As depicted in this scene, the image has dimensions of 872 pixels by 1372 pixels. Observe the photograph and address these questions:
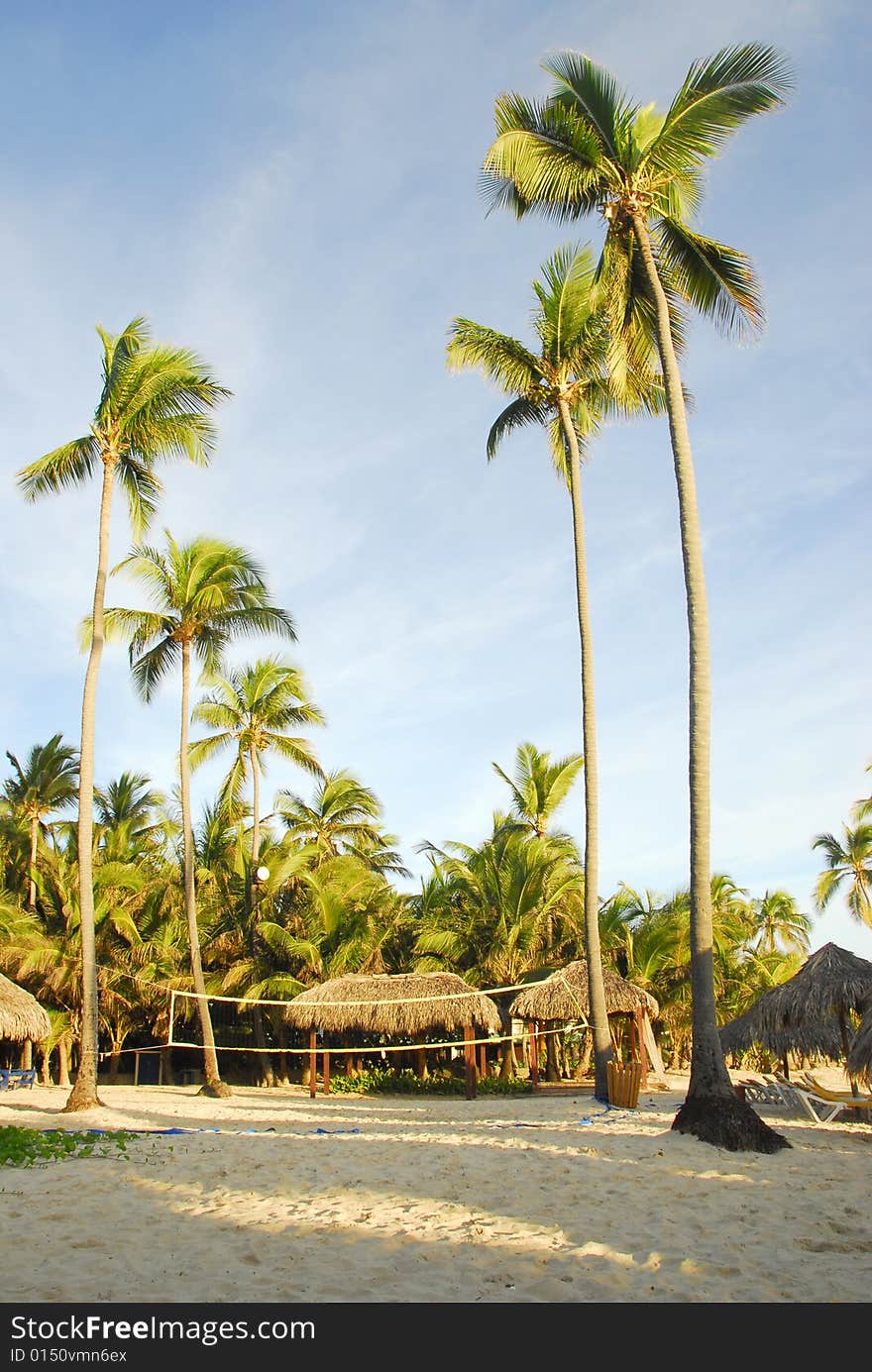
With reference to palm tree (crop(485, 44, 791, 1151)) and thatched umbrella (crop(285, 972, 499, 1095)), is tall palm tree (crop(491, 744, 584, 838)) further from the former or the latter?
palm tree (crop(485, 44, 791, 1151))

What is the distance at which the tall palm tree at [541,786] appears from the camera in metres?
27.3

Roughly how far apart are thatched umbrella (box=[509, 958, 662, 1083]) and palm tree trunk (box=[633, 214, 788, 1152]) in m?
10.1

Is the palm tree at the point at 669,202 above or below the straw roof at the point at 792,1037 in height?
above

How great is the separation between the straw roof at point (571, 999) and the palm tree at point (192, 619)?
6672mm

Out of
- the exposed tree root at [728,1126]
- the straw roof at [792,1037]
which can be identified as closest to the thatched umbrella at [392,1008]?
the straw roof at [792,1037]

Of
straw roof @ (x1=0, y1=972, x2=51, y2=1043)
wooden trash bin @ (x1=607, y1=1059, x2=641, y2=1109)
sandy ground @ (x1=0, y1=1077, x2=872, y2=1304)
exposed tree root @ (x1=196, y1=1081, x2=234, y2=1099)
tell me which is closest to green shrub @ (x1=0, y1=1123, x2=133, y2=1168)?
sandy ground @ (x1=0, y1=1077, x2=872, y2=1304)

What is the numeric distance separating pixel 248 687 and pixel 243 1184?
18869 millimetres

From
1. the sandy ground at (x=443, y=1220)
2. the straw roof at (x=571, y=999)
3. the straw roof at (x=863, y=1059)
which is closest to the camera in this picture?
the sandy ground at (x=443, y=1220)

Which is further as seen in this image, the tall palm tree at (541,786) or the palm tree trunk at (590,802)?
the tall palm tree at (541,786)

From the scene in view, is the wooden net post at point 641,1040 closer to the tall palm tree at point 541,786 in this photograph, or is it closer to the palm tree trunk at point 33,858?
the tall palm tree at point 541,786

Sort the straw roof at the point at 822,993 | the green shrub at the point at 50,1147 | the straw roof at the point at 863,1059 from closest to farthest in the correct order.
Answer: the green shrub at the point at 50,1147
the straw roof at the point at 863,1059
the straw roof at the point at 822,993

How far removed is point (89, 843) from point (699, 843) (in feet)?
32.0

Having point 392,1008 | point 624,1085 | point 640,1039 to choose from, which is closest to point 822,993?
point 624,1085

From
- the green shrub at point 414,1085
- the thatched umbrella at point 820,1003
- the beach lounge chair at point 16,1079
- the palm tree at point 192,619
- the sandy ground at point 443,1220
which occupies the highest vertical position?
the palm tree at point 192,619
